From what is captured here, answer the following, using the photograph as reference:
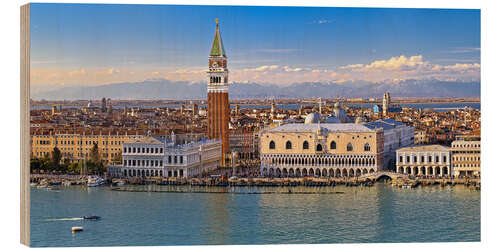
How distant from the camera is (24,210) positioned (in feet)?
61.8

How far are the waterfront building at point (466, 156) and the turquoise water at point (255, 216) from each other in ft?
4.08

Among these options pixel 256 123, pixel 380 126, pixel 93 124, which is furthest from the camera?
pixel 256 123

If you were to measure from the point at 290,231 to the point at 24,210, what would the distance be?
15.1 ft

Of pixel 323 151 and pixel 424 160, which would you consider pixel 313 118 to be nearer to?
pixel 323 151

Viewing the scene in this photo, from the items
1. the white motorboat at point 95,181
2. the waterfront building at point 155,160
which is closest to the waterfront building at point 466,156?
the waterfront building at point 155,160

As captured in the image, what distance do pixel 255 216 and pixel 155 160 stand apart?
6.60 meters

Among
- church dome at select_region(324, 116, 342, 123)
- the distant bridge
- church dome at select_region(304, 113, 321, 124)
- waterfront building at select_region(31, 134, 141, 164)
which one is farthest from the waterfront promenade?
church dome at select_region(324, 116, 342, 123)

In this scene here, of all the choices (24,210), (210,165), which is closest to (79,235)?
(24,210)

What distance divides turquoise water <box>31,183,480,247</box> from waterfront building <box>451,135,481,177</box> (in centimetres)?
124

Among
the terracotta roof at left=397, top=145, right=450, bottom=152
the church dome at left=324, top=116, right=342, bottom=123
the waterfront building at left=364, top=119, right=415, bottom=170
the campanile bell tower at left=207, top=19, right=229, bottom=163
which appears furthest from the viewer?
the church dome at left=324, top=116, right=342, bottom=123

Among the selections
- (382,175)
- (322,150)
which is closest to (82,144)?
(322,150)

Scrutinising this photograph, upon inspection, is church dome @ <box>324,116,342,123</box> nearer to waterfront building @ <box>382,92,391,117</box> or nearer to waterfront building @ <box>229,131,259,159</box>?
waterfront building @ <box>382,92,391,117</box>

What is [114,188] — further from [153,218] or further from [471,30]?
[471,30]

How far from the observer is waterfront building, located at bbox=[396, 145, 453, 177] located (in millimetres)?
27734
